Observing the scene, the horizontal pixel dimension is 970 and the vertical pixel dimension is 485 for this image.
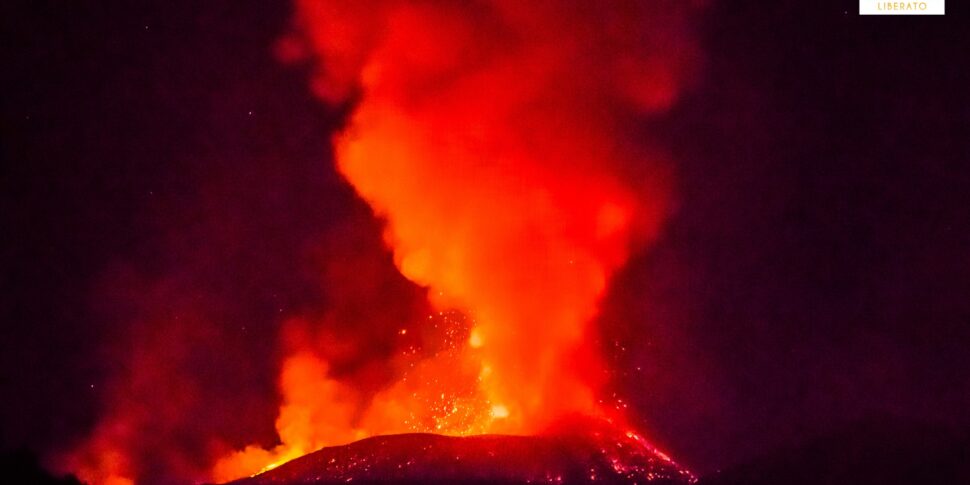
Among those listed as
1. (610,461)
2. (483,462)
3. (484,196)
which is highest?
(484,196)

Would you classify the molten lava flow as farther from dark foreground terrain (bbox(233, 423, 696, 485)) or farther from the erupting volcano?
dark foreground terrain (bbox(233, 423, 696, 485))

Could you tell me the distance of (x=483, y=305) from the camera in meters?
19.9

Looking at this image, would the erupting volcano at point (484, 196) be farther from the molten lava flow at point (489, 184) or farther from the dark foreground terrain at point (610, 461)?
the dark foreground terrain at point (610, 461)

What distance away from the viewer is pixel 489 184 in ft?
65.6

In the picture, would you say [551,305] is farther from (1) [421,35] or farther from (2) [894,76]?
(2) [894,76]

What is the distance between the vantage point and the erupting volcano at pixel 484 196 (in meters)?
18.4

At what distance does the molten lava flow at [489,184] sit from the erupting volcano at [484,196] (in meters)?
0.03

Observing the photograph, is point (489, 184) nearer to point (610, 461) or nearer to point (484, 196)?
point (484, 196)

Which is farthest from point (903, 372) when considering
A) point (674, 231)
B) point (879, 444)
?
point (674, 231)

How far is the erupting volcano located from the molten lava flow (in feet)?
0.11

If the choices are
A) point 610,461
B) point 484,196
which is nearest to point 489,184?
point 484,196

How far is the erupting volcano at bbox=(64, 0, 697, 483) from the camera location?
1842cm

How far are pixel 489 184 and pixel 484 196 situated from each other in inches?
12.3

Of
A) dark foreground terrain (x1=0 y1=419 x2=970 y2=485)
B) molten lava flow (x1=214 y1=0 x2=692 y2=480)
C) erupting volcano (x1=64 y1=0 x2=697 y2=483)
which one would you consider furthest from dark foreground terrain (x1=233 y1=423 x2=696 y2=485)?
molten lava flow (x1=214 y1=0 x2=692 y2=480)
